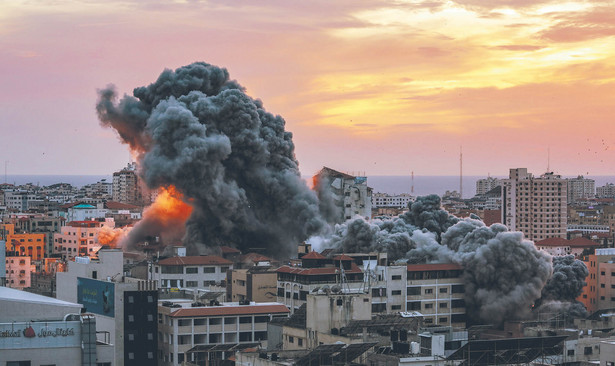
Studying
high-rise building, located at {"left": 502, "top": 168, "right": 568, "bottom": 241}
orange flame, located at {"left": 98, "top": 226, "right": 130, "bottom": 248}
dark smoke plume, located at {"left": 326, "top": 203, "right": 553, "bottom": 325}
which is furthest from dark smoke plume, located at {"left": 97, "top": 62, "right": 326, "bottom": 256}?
high-rise building, located at {"left": 502, "top": 168, "right": 568, "bottom": 241}

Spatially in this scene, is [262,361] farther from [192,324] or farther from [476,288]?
[476,288]

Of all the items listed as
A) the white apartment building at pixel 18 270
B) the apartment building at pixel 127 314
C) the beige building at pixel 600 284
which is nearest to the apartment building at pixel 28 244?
the white apartment building at pixel 18 270

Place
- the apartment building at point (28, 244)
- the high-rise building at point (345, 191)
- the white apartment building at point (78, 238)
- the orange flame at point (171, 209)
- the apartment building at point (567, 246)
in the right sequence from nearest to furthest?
1. the orange flame at point (171, 209)
2. the apartment building at point (567, 246)
3. the high-rise building at point (345, 191)
4. the white apartment building at point (78, 238)
5. the apartment building at point (28, 244)

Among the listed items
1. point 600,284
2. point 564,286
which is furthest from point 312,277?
point 600,284

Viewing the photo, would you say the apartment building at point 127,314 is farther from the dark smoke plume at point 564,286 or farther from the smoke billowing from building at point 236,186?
the dark smoke plume at point 564,286

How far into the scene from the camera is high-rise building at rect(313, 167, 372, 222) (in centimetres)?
12788

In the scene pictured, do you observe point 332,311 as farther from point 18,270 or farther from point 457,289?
point 18,270

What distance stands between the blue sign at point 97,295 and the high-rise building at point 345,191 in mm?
60325

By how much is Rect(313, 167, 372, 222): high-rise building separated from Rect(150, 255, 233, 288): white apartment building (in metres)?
33.9

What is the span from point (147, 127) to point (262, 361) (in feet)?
210

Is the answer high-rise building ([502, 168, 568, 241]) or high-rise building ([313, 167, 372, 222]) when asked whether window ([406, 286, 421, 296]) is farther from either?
high-rise building ([502, 168, 568, 241])

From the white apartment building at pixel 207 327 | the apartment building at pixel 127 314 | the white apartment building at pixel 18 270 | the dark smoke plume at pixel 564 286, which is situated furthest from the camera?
the white apartment building at pixel 18 270

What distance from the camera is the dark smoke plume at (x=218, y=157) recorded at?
11188 centimetres

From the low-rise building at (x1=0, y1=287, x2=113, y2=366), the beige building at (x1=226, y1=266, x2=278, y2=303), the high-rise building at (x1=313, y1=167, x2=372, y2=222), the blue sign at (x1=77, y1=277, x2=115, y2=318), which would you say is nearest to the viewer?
the low-rise building at (x1=0, y1=287, x2=113, y2=366)
